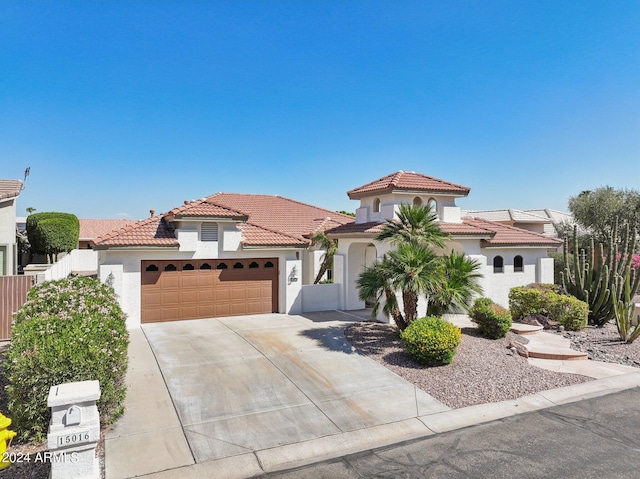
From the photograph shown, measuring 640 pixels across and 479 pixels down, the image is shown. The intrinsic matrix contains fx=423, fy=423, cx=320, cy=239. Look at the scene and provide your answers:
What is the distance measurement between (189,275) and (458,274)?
10473 mm

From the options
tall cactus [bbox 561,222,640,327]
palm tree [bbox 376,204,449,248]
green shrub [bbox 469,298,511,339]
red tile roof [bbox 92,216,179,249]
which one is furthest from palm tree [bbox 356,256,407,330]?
tall cactus [bbox 561,222,640,327]

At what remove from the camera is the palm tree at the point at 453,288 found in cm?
1241

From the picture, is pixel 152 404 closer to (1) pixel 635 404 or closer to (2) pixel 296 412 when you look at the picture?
(2) pixel 296 412

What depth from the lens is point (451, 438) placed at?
7484 mm

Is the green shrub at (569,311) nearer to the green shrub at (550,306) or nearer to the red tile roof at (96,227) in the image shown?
the green shrub at (550,306)

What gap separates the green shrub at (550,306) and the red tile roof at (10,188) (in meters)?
21.5

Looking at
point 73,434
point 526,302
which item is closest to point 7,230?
point 73,434

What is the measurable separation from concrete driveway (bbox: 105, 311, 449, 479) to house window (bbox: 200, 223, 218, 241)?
15.8ft

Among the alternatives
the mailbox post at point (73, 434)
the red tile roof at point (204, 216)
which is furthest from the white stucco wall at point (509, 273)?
the mailbox post at point (73, 434)

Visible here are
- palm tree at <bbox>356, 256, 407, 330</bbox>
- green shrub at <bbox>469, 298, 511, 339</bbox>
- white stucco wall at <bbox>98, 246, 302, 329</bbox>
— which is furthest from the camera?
white stucco wall at <bbox>98, 246, 302, 329</bbox>

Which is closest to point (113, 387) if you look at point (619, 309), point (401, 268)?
point (401, 268)

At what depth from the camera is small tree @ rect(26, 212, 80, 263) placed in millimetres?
28297

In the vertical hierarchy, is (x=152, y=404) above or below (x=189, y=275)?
below

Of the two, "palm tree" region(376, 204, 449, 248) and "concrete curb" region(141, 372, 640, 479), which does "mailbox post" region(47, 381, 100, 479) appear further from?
"palm tree" region(376, 204, 449, 248)
